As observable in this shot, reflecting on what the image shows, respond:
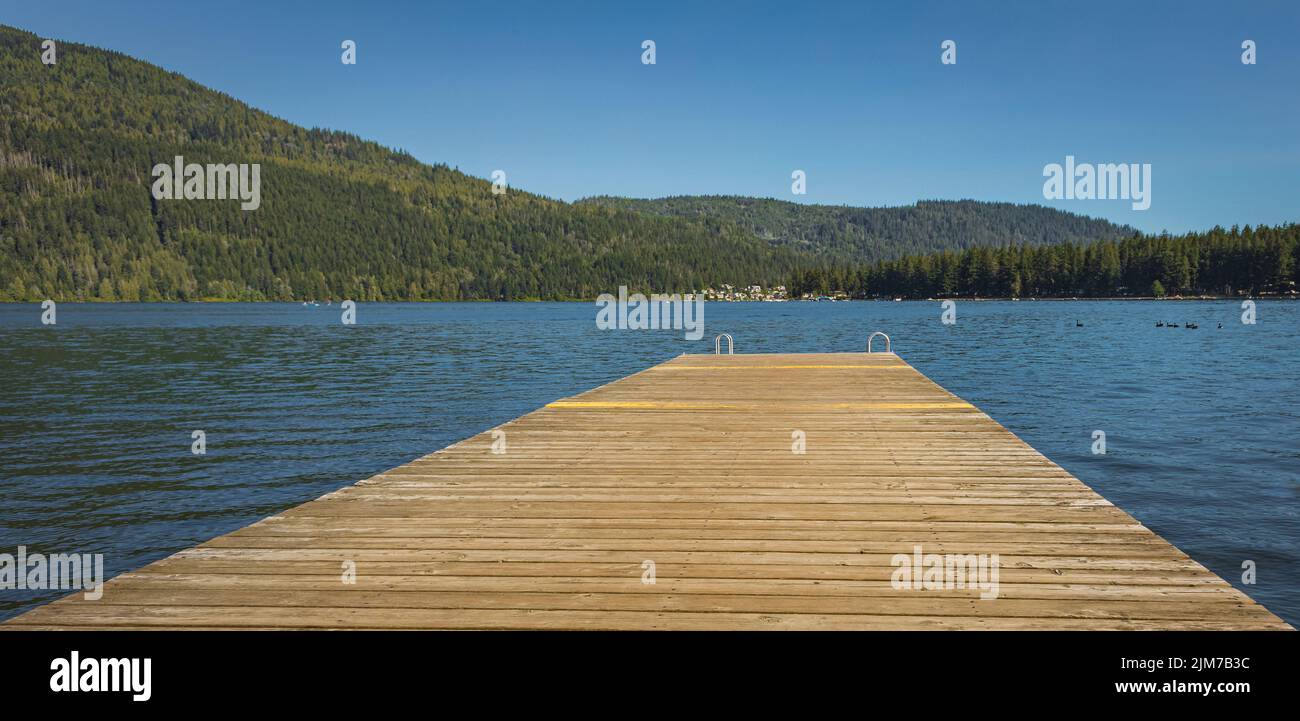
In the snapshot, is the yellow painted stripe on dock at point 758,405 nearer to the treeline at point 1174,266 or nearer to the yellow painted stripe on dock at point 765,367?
the yellow painted stripe on dock at point 765,367

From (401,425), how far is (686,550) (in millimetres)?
A: 18596

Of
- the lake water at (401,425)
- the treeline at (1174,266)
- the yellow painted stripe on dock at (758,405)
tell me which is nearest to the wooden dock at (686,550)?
the yellow painted stripe on dock at (758,405)

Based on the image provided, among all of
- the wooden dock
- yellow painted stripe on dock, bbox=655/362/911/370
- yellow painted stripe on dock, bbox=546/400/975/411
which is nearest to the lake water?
yellow painted stripe on dock, bbox=546/400/975/411

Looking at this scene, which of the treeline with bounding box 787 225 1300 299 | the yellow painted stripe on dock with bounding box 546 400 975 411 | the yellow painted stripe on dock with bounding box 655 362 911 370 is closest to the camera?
the yellow painted stripe on dock with bounding box 546 400 975 411

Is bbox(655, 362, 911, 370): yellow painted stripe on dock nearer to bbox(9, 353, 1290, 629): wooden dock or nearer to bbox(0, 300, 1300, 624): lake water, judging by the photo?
bbox(0, 300, 1300, 624): lake water

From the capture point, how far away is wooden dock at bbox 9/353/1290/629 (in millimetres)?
4992

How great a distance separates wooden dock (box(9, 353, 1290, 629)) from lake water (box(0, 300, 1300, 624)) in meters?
4.36

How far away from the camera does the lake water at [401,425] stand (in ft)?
43.0

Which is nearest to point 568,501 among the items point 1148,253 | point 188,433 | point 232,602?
point 232,602

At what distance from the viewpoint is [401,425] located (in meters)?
23.6

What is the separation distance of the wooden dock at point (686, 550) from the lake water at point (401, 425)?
4.36 metres

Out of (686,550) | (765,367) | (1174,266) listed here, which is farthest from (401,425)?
(1174,266)

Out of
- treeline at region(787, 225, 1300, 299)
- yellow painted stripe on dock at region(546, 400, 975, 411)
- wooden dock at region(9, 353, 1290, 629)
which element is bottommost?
wooden dock at region(9, 353, 1290, 629)
